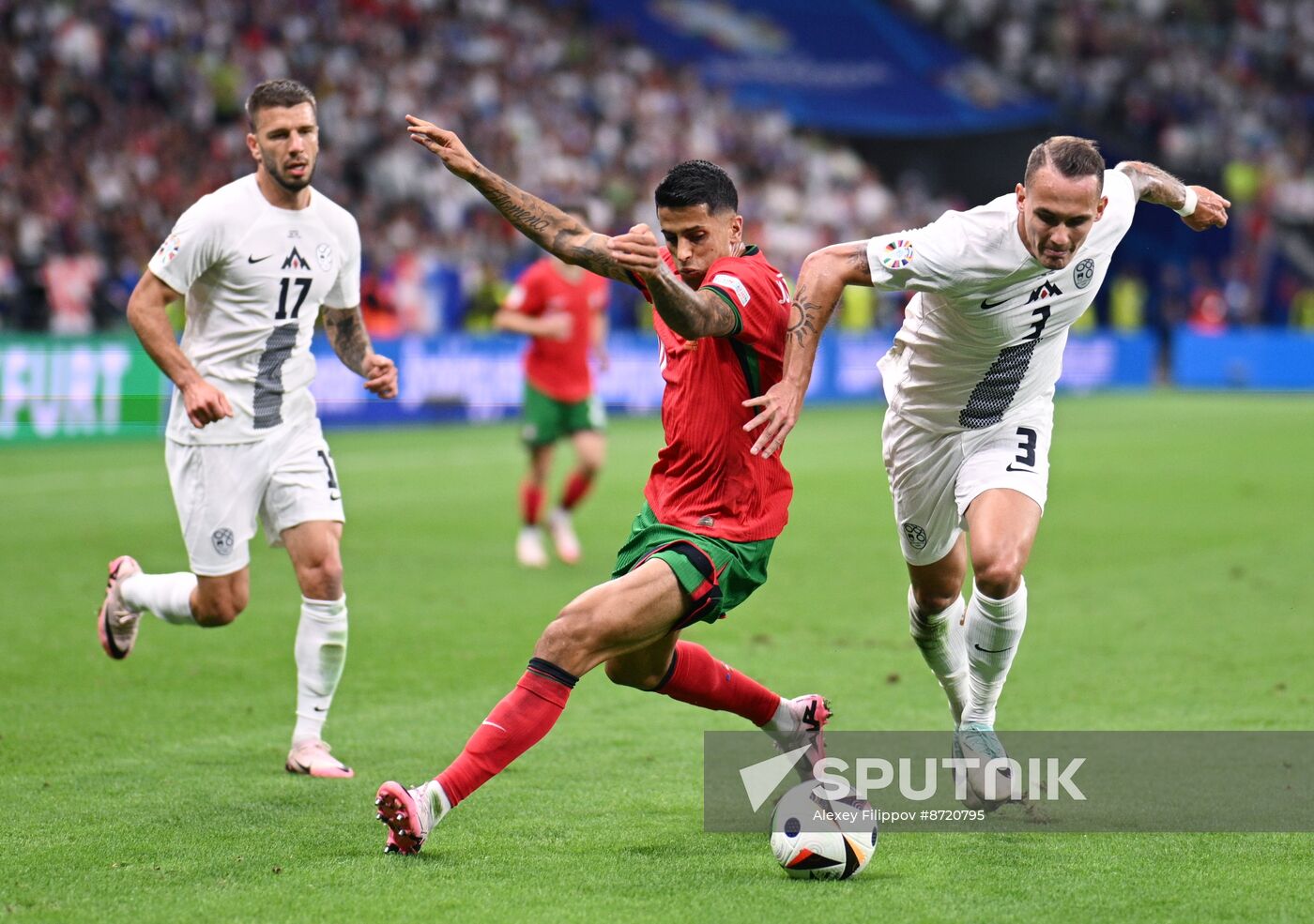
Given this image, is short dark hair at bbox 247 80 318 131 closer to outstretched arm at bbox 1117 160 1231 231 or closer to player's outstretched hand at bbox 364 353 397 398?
player's outstretched hand at bbox 364 353 397 398

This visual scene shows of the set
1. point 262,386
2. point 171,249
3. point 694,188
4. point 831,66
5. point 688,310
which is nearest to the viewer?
point 688,310

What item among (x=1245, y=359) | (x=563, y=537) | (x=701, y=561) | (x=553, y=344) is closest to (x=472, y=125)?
(x=1245, y=359)

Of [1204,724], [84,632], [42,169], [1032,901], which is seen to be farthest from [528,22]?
[1032,901]

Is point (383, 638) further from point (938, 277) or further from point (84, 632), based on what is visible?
point (938, 277)

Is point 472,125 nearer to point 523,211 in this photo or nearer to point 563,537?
point 563,537

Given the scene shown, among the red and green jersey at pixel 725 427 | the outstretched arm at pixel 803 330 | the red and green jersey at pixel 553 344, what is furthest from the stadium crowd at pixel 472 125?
the red and green jersey at pixel 725 427

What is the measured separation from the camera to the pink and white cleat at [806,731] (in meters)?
5.93

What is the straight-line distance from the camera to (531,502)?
1219 cm

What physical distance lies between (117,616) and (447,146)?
315 centimetres

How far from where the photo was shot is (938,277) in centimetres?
559

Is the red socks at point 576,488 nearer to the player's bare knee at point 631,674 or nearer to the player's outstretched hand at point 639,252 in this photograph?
the player's bare knee at point 631,674

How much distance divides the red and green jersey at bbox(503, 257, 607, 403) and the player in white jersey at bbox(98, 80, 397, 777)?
5.44 metres

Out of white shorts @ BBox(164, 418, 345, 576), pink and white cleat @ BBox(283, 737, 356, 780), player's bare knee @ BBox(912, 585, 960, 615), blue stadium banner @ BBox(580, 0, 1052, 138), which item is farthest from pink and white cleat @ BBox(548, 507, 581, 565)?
blue stadium banner @ BBox(580, 0, 1052, 138)

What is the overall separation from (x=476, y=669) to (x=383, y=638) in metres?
1.05
